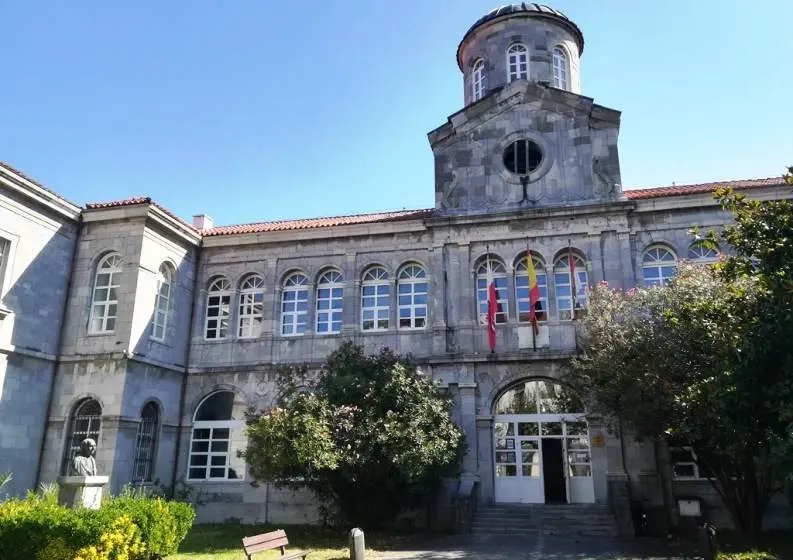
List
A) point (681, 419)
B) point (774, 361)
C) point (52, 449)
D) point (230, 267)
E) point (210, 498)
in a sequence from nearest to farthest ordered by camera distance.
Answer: point (774, 361), point (681, 419), point (52, 449), point (210, 498), point (230, 267)

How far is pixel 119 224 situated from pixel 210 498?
794 centimetres

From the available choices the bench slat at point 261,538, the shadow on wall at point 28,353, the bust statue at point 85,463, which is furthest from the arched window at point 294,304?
the bench slat at point 261,538

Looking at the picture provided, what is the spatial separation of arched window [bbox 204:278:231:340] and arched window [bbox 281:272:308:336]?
1.72 meters

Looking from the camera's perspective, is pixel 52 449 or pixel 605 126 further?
pixel 605 126

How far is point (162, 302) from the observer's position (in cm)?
1883

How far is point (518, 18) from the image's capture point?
21.5 metres

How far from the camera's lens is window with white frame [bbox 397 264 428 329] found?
18578mm

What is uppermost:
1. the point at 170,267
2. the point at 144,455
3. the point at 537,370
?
the point at 170,267

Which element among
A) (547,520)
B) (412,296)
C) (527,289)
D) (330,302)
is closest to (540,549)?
A: (547,520)

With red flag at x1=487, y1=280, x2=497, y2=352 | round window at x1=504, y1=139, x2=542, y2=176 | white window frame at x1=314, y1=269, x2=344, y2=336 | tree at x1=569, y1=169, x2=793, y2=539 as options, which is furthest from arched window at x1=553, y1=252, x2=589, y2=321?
white window frame at x1=314, y1=269, x2=344, y2=336

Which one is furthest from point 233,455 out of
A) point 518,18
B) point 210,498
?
point 518,18

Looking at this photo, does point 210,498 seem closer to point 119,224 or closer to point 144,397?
point 144,397

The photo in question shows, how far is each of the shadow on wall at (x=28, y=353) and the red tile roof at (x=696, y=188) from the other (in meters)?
15.7

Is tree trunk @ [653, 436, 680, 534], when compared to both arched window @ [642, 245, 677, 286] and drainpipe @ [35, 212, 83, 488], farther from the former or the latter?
drainpipe @ [35, 212, 83, 488]
